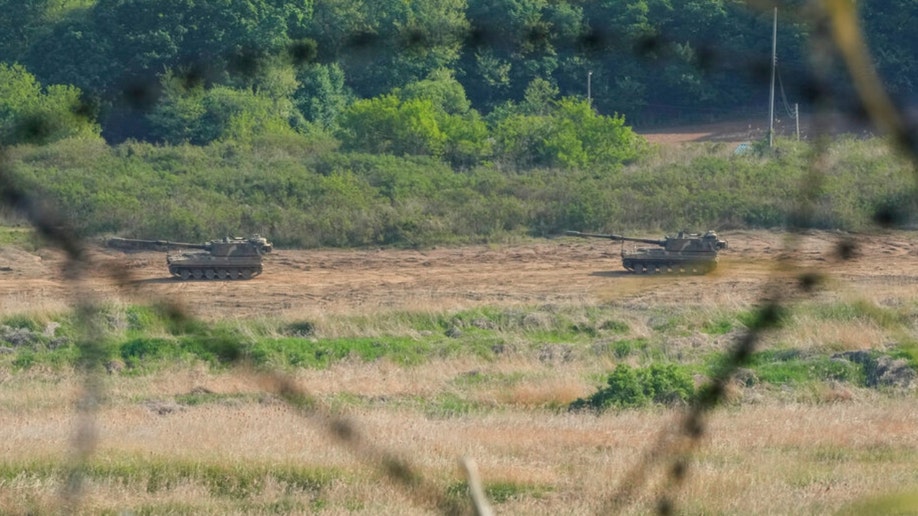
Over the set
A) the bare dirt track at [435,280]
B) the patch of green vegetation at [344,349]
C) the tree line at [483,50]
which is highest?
the tree line at [483,50]

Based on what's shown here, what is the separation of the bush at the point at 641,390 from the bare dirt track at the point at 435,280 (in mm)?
4539

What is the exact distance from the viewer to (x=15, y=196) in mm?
1020

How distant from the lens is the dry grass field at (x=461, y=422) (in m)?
1.23

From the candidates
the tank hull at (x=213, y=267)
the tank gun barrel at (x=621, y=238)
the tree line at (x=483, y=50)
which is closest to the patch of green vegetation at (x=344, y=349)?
the tank hull at (x=213, y=267)

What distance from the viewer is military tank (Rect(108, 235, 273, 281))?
71.7 feet

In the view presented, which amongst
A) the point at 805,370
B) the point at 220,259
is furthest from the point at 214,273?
the point at 805,370

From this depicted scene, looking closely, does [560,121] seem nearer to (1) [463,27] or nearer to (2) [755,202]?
(2) [755,202]

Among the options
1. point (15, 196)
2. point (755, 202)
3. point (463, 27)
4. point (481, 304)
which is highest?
point (463, 27)

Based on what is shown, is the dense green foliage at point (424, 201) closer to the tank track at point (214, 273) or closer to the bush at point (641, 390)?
the tank track at point (214, 273)

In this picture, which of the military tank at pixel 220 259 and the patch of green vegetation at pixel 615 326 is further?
the military tank at pixel 220 259

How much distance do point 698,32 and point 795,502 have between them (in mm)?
4682

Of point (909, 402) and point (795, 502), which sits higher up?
point (795, 502)

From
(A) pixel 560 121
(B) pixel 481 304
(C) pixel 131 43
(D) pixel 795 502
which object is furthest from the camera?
(A) pixel 560 121

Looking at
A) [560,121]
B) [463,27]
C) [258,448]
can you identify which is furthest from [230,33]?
[560,121]
